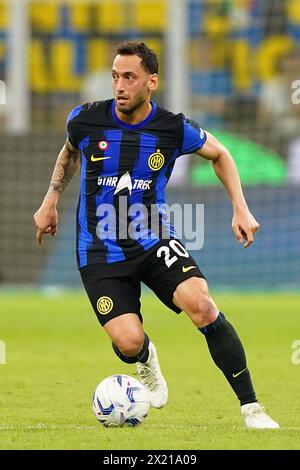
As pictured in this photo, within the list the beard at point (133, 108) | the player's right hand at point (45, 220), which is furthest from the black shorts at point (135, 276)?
the beard at point (133, 108)

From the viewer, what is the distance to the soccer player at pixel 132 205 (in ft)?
24.7

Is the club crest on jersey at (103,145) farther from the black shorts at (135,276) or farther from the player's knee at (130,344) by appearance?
the player's knee at (130,344)

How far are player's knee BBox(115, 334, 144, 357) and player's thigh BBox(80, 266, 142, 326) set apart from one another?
0.14 metres

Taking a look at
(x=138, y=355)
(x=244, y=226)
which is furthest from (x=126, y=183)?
(x=138, y=355)

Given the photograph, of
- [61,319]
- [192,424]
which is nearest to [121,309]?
[192,424]

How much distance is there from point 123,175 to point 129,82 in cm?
59

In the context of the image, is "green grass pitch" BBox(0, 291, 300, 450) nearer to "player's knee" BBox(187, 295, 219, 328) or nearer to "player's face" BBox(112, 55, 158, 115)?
"player's knee" BBox(187, 295, 219, 328)

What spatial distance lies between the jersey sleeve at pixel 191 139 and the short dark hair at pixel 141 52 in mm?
438

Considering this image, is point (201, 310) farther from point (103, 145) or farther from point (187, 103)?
point (187, 103)

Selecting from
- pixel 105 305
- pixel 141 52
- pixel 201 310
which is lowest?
pixel 105 305

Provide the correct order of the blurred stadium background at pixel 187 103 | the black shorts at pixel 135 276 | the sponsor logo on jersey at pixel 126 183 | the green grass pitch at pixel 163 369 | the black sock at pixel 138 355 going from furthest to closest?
the blurred stadium background at pixel 187 103 < the black sock at pixel 138 355 < the sponsor logo on jersey at pixel 126 183 < the black shorts at pixel 135 276 < the green grass pitch at pixel 163 369

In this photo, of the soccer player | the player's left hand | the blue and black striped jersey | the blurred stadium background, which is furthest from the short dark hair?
the blurred stadium background

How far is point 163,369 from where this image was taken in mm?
10898
